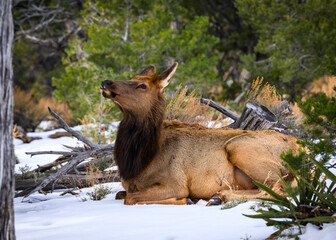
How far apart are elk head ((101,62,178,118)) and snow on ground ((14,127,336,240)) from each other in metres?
1.19

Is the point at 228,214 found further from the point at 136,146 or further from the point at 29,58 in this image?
the point at 29,58

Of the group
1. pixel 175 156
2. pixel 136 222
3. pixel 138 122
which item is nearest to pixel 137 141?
pixel 138 122

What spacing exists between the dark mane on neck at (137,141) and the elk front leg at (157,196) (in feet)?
0.92

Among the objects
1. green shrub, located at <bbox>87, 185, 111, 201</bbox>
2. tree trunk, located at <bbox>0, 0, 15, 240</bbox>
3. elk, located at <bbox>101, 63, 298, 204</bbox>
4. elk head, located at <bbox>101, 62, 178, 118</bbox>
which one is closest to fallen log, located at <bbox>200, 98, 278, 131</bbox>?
elk, located at <bbox>101, 63, 298, 204</bbox>

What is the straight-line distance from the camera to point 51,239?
3.41m

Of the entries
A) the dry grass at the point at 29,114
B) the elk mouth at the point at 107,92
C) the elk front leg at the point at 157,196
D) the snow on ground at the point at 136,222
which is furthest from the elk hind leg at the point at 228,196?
the dry grass at the point at 29,114

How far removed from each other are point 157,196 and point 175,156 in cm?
56

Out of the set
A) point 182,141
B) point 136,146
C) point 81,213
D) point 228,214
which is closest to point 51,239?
Result: point 81,213

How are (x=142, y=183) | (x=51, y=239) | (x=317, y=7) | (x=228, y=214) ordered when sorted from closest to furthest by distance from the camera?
(x=51, y=239), (x=228, y=214), (x=142, y=183), (x=317, y=7)

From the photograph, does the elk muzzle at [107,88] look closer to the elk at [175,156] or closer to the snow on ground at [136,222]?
the elk at [175,156]

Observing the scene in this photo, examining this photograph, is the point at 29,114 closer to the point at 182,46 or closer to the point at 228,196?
the point at 182,46

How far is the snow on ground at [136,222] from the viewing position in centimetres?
343

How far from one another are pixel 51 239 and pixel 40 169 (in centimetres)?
439

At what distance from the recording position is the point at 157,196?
5.06m
